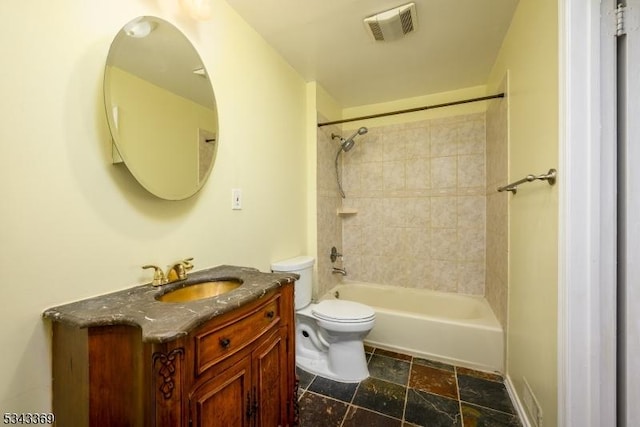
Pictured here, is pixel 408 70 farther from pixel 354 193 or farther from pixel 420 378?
pixel 420 378

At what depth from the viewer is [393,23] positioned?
5.06ft

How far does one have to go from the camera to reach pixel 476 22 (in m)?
1.56

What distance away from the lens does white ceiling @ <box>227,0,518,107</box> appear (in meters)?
1.45

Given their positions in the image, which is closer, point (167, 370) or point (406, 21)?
point (167, 370)

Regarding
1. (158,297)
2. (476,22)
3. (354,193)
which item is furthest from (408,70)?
(158,297)

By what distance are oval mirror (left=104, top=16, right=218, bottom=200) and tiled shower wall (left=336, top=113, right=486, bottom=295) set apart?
4.15ft

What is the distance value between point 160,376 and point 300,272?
4.05ft

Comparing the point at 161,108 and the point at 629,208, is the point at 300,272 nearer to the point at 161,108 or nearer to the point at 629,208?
the point at 161,108

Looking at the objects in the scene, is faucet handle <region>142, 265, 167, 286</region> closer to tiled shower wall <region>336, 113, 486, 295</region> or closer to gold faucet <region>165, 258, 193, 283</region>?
gold faucet <region>165, 258, 193, 283</region>

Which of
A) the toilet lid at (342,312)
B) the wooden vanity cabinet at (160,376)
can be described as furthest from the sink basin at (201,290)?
the toilet lid at (342,312)

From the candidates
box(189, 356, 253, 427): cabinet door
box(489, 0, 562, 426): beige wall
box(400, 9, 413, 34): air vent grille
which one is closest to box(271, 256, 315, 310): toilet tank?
box(189, 356, 253, 427): cabinet door

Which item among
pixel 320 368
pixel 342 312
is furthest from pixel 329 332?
pixel 320 368

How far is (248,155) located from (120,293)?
96 centimetres

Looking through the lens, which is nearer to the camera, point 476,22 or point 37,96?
point 37,96
